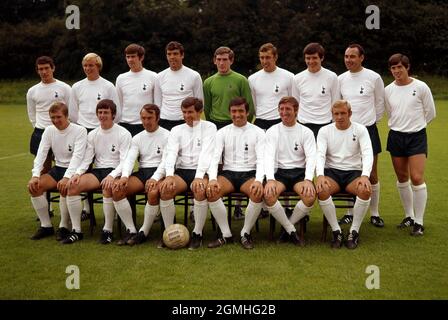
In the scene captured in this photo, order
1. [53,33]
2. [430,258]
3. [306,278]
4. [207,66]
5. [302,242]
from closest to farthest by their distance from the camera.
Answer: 1. [306,278]
2. [430,258]
3. [302,242]
4. [207,66]
5. [53,33]

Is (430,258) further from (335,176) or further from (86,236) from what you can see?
(86,236)

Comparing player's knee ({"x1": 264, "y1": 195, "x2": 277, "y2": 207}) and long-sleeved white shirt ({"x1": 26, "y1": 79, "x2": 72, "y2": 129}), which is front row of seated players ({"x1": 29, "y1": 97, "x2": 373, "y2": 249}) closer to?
player's knee ({"x1": 264, "y1": 195, "x2": 277, "y2": 207})

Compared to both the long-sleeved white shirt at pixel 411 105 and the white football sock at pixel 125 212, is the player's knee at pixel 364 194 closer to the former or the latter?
the long-sleeved white shirt at pixel 411 105

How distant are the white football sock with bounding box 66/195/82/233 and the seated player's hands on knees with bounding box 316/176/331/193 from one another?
270 cm

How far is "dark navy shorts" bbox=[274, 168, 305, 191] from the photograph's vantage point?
6992mm

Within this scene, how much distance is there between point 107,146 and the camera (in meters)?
7.41

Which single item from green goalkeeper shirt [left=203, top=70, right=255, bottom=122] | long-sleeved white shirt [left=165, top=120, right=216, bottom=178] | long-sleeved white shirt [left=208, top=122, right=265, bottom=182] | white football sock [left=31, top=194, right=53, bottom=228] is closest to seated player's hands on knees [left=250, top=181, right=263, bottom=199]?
long-sleeved white shirt [left=208, top=122, right=265, bottom=182]

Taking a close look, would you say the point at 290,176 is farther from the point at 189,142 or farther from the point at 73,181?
the point at 73,181

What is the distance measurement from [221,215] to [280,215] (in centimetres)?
65

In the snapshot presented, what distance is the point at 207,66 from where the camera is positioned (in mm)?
40719

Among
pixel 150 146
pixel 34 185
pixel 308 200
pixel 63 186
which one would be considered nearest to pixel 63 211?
pixel 63 186

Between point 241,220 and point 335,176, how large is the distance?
1778 millimetres

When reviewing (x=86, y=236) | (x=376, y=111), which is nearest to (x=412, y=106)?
(x=376, y=111)

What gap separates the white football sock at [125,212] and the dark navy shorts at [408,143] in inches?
130
